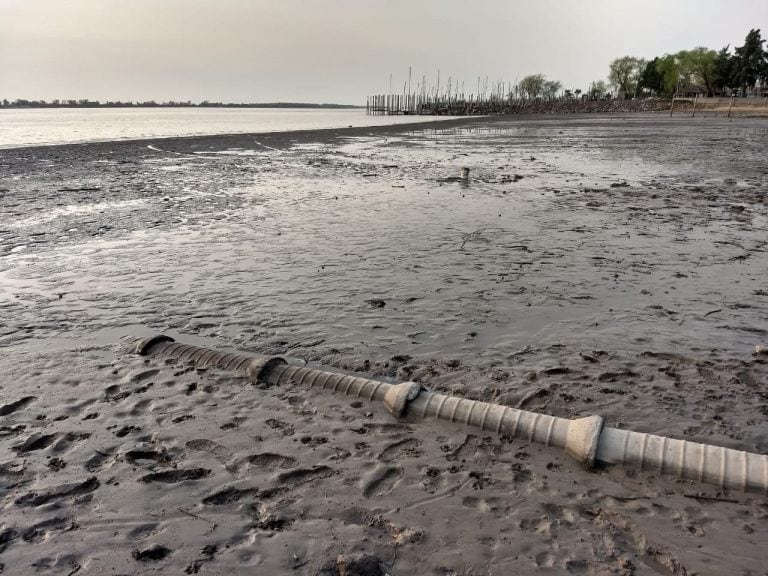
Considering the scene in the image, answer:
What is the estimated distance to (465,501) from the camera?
10.5ft

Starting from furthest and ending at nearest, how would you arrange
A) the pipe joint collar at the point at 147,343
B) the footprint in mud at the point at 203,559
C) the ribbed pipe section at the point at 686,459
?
the pipe joint collar at the point at 147,343
the ribbed pipe section at the point at 686,459
the footprint in mud at the point at 203,559

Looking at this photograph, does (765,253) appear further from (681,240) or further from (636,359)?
(636,359)

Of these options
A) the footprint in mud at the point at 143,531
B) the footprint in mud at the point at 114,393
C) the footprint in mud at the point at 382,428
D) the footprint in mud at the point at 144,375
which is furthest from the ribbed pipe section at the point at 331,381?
the footprint in mud at the point at 143,531

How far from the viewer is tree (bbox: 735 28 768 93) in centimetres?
9081

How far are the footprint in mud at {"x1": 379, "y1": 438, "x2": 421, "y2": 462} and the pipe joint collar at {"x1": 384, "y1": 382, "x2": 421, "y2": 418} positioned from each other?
316mm

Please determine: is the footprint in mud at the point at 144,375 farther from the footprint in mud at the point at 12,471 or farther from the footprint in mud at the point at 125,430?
the footprint in mud at the point at 12,471

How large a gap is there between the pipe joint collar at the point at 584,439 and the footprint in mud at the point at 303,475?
5.34ft

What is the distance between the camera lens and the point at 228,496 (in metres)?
3.29

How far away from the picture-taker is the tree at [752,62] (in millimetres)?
90812

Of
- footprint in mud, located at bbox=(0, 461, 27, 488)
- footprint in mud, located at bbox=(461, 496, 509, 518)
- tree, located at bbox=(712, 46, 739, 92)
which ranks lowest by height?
footprint in mud, located at bbox=(0, 461, 27, 488)

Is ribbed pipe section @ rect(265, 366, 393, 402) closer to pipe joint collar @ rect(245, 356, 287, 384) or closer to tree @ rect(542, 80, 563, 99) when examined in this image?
pipe joint collar @ rect(245, 356, 287, 384)

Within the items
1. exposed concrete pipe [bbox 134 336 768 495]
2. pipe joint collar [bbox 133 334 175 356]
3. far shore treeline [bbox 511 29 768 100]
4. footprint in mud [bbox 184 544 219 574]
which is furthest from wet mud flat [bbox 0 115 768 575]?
far shore treeline [bbox 511 29 768 100]

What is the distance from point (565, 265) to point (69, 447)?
6.53 meters

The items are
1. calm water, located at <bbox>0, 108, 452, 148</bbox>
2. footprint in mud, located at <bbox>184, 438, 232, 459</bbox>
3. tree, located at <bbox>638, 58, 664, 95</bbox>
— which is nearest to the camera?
footprint in mud, located at <bbox>184, 438, 232, 459</bbox>
